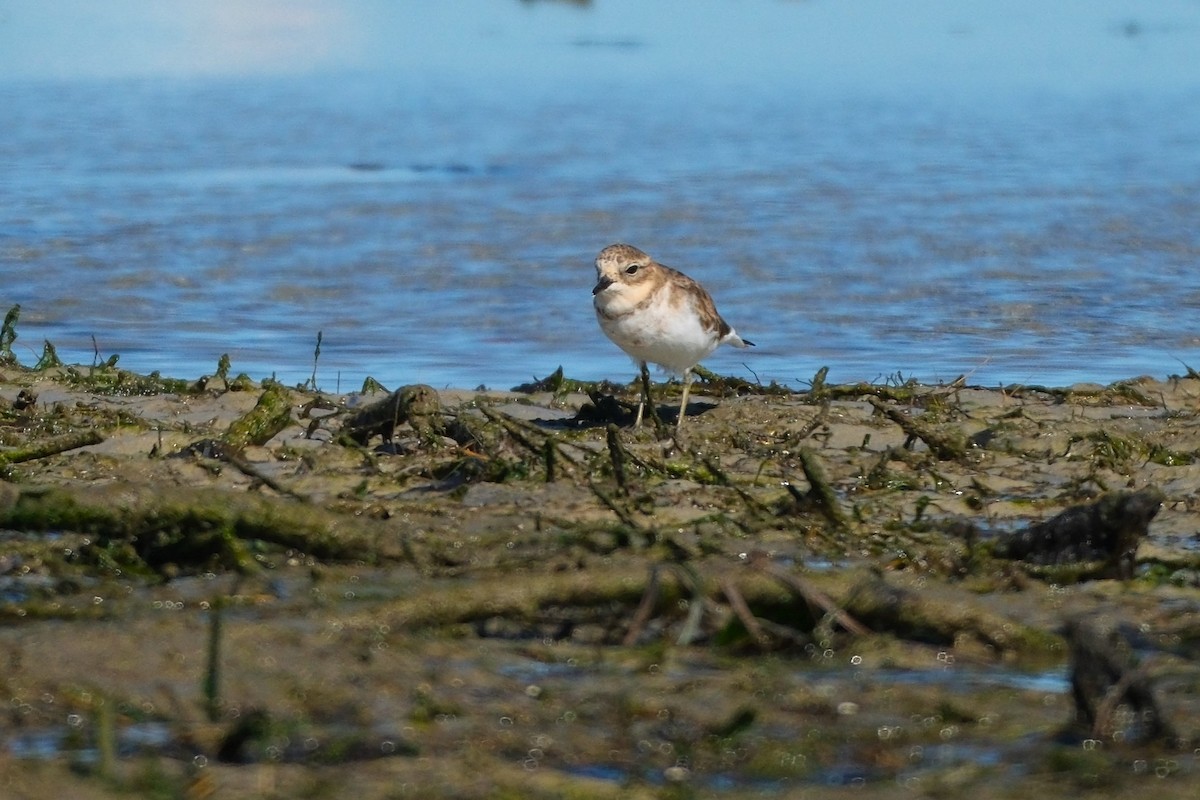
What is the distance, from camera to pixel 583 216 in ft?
48.7

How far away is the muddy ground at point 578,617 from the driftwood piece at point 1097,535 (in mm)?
14

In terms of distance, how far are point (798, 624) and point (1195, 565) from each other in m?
1.23

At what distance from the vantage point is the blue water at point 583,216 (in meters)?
10.2

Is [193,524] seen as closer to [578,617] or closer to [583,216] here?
[578,617]

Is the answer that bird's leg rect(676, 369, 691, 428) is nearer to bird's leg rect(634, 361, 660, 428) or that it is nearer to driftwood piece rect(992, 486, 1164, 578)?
bird's leg rect(634, 361, 660, 428)

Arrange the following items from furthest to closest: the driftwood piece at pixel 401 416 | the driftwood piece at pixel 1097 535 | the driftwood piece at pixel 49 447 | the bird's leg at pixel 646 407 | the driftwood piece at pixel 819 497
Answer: the bird's leg at pixel 646 407 < the driftwood piece at pixel 401 416 < the driftwood piece at pixel 49 447 < the driftwood piece at pixel 819 497 < the driftwood piece at pixel 1097 535

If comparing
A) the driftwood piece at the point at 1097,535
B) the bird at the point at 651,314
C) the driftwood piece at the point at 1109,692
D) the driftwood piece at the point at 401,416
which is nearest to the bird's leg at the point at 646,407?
the bird at the point at 651,314

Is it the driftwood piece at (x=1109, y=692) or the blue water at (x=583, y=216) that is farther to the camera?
the blue water at (x=583, y=216)

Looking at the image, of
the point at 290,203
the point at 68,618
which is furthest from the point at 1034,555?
the point at 290,203

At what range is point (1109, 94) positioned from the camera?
25.1 meters

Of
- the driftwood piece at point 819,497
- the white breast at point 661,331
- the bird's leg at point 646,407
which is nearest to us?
the driftwood piece at point 819,497

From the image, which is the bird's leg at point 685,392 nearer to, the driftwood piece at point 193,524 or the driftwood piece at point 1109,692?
the driftwood piece at point 193,524

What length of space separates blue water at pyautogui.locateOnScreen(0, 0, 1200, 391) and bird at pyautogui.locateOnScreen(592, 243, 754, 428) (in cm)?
135

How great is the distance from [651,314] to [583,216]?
7.35 m
